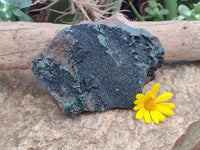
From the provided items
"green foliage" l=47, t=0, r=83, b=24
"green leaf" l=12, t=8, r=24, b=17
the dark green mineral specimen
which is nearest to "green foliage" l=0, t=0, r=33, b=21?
"green leaf" l=12, t=8, r=24, b=17

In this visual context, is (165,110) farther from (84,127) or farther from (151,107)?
(84,127)

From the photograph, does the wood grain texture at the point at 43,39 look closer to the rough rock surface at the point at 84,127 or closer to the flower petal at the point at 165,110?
the rough rock surface at the point at 84,127

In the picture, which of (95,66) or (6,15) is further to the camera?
(6,15)

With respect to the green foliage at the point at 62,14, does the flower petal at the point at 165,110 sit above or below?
below

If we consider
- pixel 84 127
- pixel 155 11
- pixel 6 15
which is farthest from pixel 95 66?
pixel 155 11

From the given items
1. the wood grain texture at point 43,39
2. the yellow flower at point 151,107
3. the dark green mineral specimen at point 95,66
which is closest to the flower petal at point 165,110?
the yellow flower at point 151,107

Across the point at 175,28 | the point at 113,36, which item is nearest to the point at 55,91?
the point at 113,36
